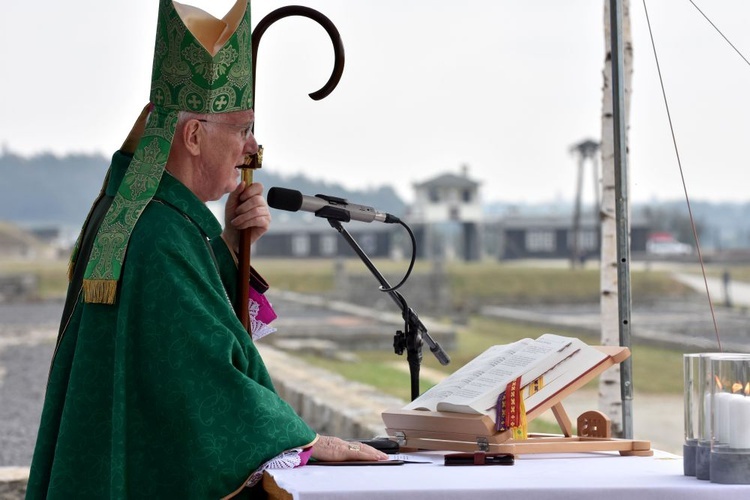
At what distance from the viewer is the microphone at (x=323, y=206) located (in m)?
2.28

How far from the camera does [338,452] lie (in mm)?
2170

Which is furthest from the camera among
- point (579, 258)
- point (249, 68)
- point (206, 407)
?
point (579, 258)

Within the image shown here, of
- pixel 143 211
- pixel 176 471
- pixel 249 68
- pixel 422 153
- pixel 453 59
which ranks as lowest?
pixel 176 471

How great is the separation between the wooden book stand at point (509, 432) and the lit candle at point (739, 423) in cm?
33

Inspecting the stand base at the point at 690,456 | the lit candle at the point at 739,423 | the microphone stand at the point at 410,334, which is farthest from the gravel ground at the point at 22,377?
the lit candle at the point at 739,423

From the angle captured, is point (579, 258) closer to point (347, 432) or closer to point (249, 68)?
point (347, 432)

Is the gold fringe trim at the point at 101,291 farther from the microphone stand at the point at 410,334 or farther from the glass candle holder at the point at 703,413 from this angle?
the glass candle holder at the point at 703,413

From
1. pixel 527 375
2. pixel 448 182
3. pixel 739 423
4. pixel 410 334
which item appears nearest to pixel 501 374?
pixel 527 375

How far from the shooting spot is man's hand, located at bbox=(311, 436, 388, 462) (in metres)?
2.17

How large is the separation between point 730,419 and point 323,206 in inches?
34.6

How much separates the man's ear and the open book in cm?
69

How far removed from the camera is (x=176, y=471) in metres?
2.10

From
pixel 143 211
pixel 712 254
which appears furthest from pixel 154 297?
pixel 712 254

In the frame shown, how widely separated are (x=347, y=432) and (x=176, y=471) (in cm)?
427
